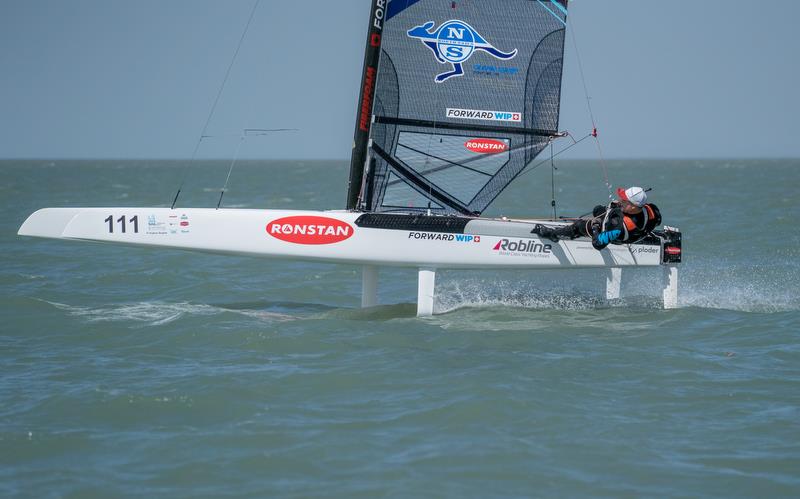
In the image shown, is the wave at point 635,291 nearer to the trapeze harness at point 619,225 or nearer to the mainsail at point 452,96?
the trapeze harness at point 619,225

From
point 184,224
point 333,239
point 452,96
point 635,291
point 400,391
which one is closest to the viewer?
point 400,391

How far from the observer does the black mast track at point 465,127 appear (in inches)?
296

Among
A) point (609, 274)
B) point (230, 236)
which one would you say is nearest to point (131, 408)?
point (230, 236)

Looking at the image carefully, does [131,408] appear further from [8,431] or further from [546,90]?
[546,90]

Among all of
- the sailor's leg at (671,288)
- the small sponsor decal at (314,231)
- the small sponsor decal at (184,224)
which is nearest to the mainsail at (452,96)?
the small sponsor decal at (314,231)

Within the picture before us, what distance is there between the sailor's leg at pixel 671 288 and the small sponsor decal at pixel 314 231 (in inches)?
105

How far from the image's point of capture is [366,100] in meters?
7.44

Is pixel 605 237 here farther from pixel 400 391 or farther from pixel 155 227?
pixel 155 227

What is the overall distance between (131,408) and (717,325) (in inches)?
Answer: 173

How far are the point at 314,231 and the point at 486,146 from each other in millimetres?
1593

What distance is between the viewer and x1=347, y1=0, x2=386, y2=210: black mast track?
287 inches

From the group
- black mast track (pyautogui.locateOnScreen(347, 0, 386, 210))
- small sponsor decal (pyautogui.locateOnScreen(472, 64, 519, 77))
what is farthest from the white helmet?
black mast track (pyautogui.locateOnScreen(347, 0, 386, 210))

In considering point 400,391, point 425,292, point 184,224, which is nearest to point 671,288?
point 425,292

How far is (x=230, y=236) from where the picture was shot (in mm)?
7391
